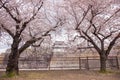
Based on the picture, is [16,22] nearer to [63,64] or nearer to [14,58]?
[14,58]

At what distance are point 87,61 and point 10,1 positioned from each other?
12117 millimetres

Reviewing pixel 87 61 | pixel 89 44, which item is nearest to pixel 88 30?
pixel 89 44

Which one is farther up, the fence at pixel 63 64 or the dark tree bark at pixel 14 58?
the dark tree bark at pixel 14 58

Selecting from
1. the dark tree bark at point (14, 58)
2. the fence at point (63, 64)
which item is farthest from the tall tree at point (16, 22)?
the fence at point (63, 64)

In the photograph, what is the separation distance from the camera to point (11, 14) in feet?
53.8

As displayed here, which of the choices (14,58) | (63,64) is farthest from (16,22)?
(63,64)

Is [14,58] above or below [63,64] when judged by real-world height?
above

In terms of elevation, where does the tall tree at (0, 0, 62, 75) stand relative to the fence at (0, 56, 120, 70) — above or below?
above

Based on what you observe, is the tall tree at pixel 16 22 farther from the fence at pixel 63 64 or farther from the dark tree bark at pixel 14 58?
the fence at pixel 63 64

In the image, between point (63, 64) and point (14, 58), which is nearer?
point (14, 58)

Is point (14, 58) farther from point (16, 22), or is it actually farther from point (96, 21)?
point (96, 21)

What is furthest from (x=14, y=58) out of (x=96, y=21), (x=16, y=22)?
(x=96, y=21)

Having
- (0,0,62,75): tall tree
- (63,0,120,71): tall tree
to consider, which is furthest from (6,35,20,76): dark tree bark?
(63,0,120,71): tall tree

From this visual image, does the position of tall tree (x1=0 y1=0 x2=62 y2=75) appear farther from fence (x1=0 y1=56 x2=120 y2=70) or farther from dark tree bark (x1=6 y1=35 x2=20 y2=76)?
fence (x1=0 y1=56 x2=120 y2=70)
